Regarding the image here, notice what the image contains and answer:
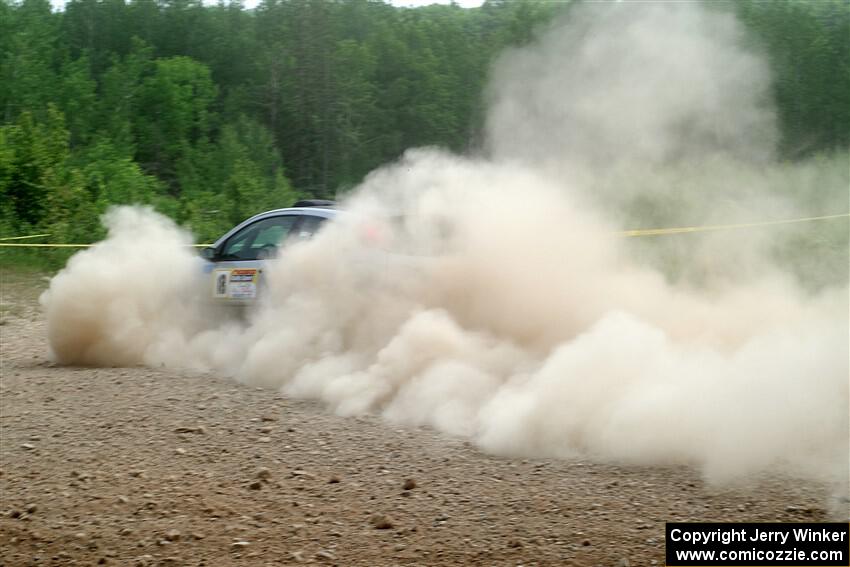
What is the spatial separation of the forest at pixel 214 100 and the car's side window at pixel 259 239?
1267cm

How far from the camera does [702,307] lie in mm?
10086

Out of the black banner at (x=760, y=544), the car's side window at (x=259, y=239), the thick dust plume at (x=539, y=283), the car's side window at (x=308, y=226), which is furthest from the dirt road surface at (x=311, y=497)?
the car's side window at (x=259, y=239)

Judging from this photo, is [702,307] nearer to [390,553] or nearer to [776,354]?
[776,354]

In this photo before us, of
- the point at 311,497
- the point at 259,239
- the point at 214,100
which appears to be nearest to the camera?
the point at 311,497

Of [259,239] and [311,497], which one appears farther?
[259,239]

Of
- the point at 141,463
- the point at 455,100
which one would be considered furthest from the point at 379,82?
the point at 141,463

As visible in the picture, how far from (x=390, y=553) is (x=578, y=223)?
18.2 feet

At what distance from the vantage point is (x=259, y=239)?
36.3 ft

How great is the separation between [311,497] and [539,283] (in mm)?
4174

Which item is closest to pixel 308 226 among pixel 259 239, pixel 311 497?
pixel 259 239

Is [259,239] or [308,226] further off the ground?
[308,226]

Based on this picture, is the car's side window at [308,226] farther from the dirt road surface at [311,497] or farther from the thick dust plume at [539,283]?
the dirt road surface at [311,497]

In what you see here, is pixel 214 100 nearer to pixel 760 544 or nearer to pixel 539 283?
pixel 539 283

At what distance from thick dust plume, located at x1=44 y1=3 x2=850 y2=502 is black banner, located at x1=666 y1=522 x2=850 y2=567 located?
5.18ft
